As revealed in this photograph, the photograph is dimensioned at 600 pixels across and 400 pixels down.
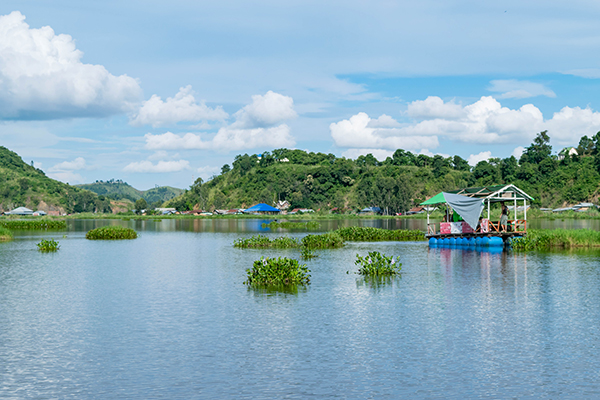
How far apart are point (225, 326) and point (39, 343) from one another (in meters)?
5.56

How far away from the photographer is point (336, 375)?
13320 mm

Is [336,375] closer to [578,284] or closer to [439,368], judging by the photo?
[439,368]

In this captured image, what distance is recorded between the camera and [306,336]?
56.0 ft

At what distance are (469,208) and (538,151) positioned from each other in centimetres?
14713

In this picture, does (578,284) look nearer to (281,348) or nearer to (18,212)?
(281,348)

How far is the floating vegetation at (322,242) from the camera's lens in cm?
5044

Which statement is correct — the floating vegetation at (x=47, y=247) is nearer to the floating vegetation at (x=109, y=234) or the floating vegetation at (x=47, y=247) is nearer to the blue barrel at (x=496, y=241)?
the floating vegetation at (x=109, y=234)

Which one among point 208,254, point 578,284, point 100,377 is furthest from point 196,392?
point 208,254

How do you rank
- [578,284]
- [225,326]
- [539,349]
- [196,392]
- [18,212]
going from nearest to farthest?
[196,392] → [539,349] → [225,326] → [578,284] → [18,212]

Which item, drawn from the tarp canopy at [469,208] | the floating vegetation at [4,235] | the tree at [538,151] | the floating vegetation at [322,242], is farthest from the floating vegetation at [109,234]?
the tree at [538,151]

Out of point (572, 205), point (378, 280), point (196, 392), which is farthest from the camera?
point (572, 205)

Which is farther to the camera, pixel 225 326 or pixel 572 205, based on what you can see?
pixel 572 205

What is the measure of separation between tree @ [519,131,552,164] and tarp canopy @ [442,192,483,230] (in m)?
145

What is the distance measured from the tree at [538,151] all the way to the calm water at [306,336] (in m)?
160
